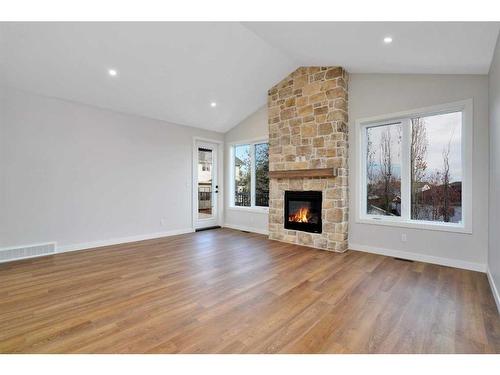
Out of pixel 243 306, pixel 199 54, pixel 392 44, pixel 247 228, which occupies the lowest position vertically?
pixel 243 306

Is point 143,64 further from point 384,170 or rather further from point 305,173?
point 384,170

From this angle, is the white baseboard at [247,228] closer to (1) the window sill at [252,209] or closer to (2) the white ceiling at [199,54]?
(1) the window sill at [252,209]

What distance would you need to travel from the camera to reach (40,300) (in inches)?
96.7

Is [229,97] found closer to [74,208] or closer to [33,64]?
[33,64]

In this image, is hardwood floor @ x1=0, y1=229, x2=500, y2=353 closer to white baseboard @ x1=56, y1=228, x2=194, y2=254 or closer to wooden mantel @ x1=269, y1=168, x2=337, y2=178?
white baseboard @ x1=56, y1=228, x2=194, y2=254

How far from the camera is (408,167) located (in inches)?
150

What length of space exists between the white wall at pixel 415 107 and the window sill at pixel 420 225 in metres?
0.05

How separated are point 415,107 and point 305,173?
1.86 metres

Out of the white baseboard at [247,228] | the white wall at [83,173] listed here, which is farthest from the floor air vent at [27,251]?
the white baseboard at [247,228]

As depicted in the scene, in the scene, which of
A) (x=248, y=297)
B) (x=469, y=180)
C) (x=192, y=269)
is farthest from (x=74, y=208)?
(x=469, y=180)

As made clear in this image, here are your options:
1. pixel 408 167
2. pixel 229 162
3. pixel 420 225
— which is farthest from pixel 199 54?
pixel 420 225

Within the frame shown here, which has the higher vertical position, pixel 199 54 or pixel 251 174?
pixel 199 54

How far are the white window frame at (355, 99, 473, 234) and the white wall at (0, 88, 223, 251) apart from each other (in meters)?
3.71
